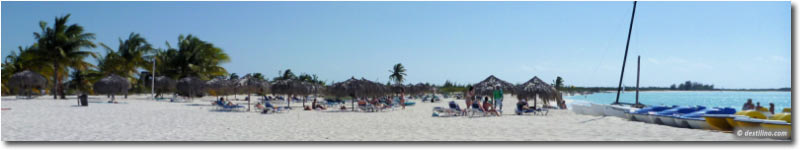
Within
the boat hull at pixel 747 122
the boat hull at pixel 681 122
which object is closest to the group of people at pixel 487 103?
the boat hull at pixel 681 122

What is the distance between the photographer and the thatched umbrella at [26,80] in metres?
22.5

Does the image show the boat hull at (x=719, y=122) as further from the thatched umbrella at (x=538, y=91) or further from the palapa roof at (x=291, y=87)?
the palapa roof at (x=291, y=87)

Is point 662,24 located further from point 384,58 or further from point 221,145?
point 221,145

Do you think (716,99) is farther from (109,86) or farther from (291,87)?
(109,86)

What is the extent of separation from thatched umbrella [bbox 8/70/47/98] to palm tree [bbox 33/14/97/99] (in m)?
0.73

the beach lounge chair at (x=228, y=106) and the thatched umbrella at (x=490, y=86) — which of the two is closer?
the beach lounge chair at (x=228, y=106)

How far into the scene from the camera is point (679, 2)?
7.89 m

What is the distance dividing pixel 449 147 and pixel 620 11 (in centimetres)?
404

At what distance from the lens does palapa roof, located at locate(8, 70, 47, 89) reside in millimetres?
22500

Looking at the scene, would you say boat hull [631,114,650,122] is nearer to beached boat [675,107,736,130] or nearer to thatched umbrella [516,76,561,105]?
beached boat [675,107,736,130]

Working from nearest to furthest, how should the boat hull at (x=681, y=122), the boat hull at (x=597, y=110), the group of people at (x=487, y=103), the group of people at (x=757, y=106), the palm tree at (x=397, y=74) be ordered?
1. the boat hull at (x=681, y=122)
2. the group of people at (x=757, y=106)
3. the group of people at (x=487, y=103)
4. the boat hull at (x=597, y=110)
5. the palm tree at (x=397, y=74)

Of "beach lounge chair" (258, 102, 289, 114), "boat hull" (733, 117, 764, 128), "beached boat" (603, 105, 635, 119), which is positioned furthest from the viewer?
"beach lounge chair" (258, 102, 289, 114)

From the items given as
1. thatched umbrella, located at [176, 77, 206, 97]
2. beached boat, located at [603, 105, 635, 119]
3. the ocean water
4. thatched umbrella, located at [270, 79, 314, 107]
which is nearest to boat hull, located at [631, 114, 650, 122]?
beached boat, located at [603, 105, 635, 119]

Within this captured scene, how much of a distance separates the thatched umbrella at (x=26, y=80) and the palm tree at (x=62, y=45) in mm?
732
